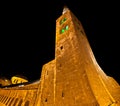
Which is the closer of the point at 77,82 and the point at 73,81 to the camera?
the point at 77,82

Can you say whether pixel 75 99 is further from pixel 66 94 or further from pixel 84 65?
pixel 84 65

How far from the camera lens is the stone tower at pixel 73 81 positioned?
873cm

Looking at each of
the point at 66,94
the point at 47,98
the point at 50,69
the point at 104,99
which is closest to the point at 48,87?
the point at 47,98

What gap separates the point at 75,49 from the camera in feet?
40.2

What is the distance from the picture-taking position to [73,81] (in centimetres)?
1025

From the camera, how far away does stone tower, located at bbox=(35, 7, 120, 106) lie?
873 centimetres

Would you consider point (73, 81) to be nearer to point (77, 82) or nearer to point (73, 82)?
point (73, 82)

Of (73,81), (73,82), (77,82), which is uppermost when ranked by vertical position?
(73,81)

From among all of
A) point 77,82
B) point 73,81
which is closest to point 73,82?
point 73,81

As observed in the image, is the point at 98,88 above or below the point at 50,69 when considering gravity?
below

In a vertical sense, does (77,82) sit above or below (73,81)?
below

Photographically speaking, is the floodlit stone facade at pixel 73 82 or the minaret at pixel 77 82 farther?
the floodlit stone facade at pixel 73 82

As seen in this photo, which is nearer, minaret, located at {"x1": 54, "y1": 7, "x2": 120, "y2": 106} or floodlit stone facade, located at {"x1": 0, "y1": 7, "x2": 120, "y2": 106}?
minaret, located at {"x1": 54, "y1": 7, "x2": 120, "y2": 106}

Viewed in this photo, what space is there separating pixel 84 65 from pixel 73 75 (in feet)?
4.86
